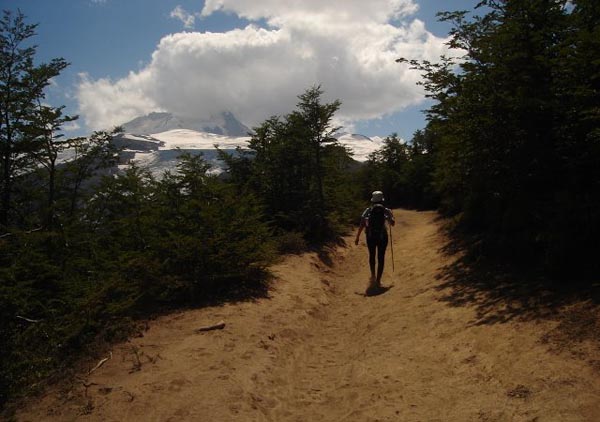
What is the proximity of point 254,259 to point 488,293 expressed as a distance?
4594 mm

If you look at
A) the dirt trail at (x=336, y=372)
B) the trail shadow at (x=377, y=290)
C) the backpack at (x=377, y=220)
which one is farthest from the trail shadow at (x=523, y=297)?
the backpack at (x=377, y=220)

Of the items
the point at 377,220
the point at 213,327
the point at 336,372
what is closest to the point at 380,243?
the point at 377,220

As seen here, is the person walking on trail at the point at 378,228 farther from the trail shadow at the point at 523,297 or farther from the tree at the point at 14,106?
the tree at the point at 14,106

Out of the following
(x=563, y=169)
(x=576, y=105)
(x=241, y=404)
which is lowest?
(x=241, y=404)

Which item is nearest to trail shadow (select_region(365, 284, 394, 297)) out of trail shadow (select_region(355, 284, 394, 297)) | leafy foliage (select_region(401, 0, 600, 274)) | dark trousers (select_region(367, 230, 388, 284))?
trail shadow (select_region(355, 284, 394, 297))

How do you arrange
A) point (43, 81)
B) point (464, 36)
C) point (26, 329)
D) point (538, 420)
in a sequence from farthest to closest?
point (464, 36) → point (43, 81) → point (26, 329) → point (538, 420)

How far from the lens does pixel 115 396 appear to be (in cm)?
445

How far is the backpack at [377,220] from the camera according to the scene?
9320 millimetres

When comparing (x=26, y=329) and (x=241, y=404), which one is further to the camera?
(x=26, y=329)

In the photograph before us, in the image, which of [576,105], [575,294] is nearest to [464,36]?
[576,105]

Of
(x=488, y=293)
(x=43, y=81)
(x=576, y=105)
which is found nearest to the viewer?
(x=576, y=105)

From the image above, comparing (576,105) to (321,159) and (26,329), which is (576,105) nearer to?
(26,329)

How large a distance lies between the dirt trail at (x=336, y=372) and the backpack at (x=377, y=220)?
2.17 metres

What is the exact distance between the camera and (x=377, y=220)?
9328mm
